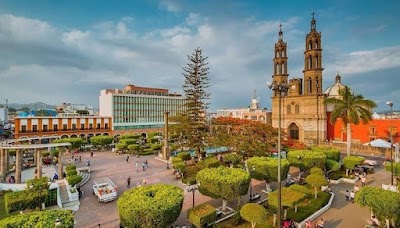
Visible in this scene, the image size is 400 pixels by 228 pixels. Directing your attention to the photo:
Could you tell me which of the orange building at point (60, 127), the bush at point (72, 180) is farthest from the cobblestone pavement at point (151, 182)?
the orange building at point (60, 127)

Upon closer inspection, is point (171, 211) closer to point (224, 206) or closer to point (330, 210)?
point (224, 206)

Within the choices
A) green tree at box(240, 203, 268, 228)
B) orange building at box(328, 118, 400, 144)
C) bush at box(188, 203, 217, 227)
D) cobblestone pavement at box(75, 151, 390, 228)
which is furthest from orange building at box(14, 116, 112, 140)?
orange building at box(328, 118, 400, 144)

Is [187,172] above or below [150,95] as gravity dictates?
below

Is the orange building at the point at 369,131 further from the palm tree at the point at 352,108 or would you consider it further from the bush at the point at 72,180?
the bush at the point at 72,180

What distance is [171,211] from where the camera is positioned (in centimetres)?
1270

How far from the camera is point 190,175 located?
2723cm

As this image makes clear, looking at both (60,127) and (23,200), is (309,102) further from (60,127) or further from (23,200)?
(60,127)

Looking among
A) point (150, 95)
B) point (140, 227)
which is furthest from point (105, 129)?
point (140, 227)

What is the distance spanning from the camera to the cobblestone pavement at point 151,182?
16156 mm

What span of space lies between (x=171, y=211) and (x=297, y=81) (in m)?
46.7

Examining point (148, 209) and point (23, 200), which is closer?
point (148, 209)

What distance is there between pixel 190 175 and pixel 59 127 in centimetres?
4257

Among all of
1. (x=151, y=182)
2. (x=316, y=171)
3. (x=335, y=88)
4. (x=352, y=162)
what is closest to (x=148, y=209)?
(x=151, y=182)

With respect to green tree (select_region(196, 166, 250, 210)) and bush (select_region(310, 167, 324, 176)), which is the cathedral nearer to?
bush (select_region(310, 167, 324, 176))
